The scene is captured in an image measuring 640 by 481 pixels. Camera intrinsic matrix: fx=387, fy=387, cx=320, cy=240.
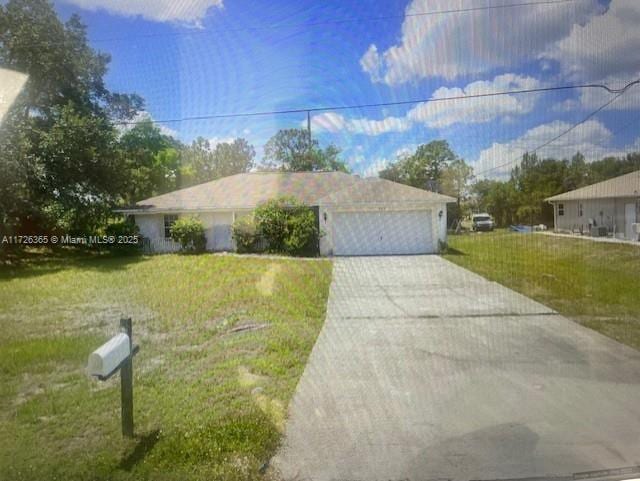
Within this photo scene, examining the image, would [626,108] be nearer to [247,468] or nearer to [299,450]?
[299,450]

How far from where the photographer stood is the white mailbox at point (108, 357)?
1.26 metres

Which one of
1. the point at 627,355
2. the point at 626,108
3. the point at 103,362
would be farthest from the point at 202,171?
the point at 627,355

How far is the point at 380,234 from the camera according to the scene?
7.47 ft

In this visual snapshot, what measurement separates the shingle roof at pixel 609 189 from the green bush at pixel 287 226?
114cm

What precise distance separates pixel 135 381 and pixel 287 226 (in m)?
0.96

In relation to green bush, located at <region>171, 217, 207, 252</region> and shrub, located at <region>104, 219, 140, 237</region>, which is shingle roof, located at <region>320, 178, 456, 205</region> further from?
shrub, located at <region>104, 219, 140, 237</region>

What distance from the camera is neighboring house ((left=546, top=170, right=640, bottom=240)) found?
5.69 ft

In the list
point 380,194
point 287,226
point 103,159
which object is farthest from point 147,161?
point 380,194

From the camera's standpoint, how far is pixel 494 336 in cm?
208

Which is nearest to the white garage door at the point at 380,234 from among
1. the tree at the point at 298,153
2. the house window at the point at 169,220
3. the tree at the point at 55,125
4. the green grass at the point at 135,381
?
the tree at the point at 298,153

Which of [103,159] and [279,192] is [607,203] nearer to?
[279,192]

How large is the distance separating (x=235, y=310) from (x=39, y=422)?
90cm

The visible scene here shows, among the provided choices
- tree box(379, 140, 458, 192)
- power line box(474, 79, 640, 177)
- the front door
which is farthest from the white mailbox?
the front door

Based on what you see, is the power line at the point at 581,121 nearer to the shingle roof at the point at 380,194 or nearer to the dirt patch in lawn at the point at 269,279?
the shingle roof at the point at 380,194
